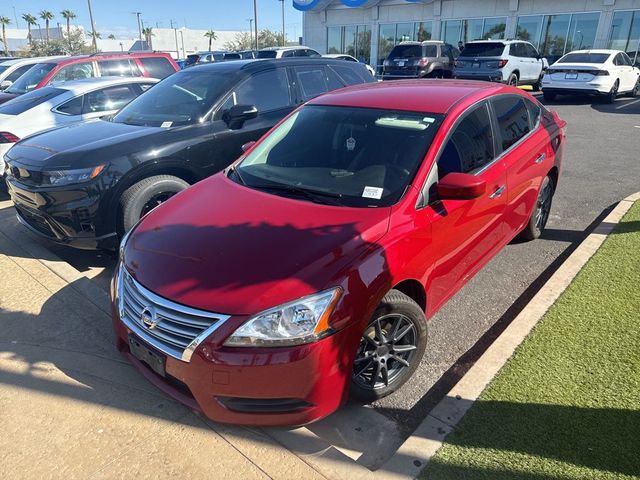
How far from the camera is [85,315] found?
3725mm

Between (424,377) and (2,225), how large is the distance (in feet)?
17.0

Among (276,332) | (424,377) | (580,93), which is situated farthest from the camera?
(580,93)

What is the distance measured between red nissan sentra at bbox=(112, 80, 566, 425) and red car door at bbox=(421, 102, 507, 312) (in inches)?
0.6

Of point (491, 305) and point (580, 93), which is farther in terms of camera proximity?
point (580, 93)

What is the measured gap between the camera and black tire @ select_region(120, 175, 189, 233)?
14.6ft

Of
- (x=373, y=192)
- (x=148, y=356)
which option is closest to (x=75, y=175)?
(x=148, y=356)

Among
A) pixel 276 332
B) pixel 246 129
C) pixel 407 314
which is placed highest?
pixel 246 129

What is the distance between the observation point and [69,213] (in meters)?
4.30

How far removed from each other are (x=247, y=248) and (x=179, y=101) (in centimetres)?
336

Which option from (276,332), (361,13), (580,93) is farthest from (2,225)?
(361,13)

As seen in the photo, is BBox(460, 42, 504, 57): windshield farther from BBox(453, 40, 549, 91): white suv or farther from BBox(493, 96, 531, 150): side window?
BBox(493, 96, 531, 150): side window

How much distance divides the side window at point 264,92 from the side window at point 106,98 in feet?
10.2

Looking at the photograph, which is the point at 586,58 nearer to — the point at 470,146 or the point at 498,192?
the point at 498,192

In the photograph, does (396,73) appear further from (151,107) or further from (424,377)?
(424,377)
